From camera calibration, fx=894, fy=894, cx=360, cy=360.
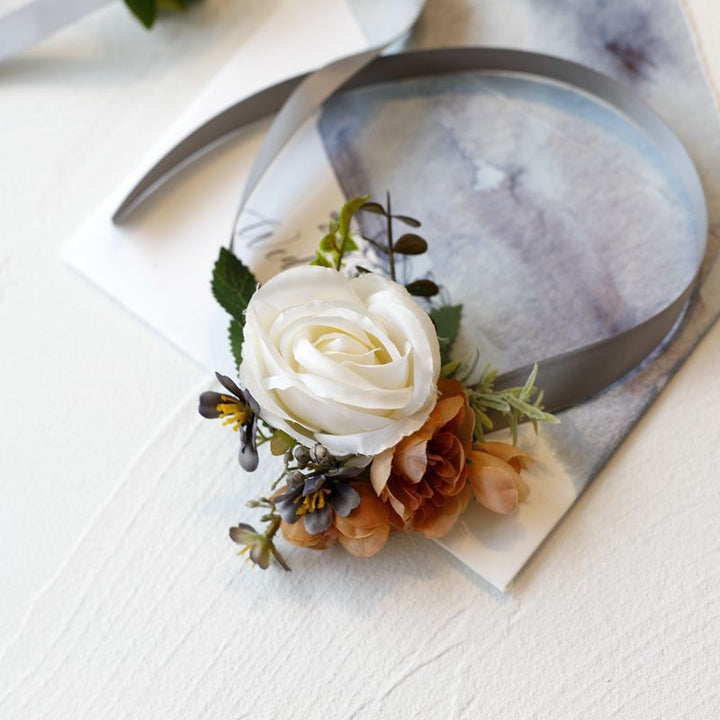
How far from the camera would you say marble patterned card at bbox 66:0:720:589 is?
56 cm

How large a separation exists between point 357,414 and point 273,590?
0.47 feet

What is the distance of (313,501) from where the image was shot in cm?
45

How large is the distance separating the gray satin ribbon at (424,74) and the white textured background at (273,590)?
0.14 ft

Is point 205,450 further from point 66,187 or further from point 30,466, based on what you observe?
point 66,187

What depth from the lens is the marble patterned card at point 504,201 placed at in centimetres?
56

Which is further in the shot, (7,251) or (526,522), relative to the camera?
(7,251)

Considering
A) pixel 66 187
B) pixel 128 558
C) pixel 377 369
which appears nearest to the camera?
pixel 377 369

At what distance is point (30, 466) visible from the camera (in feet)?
1.81

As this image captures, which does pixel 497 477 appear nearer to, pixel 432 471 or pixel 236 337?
pixel 432 471

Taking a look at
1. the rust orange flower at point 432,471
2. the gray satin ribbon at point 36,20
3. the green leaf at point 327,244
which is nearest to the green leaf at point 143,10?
the gray satin ribbon at point 36,20

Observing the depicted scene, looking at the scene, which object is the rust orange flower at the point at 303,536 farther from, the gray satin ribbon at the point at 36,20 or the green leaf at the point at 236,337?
the gray satin ribbon at the point at 36,20

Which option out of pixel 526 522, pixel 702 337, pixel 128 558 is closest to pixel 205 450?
pixel 128 558

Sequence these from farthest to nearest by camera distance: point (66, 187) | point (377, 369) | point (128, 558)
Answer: point (66, 187) < point (128, 558) < point (377, 369)

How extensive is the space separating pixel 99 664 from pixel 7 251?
290 millimetres
